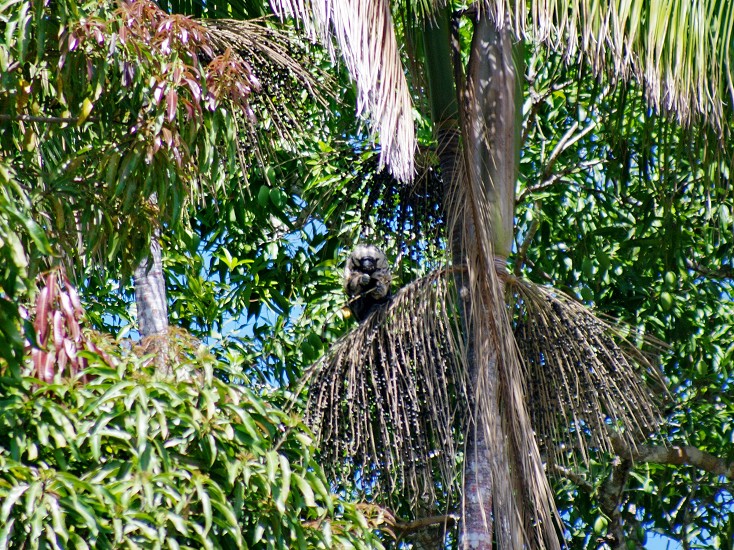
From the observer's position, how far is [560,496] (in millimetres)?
6141

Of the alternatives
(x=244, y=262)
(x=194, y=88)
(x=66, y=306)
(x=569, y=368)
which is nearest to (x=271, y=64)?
(x=194, y=88)

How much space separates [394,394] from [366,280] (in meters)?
0.77

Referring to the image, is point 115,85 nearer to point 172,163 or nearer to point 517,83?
point 172,163

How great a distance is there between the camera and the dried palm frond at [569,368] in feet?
14.3

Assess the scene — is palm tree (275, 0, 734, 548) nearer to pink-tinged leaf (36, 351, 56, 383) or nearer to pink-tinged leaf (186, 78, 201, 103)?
pink-tinged leaf (186, 78, 201, 103)

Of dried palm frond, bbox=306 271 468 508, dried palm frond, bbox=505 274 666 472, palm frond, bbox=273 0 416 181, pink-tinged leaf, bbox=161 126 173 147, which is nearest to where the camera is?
pink-tinged leaf, bbox=161 126 173 147

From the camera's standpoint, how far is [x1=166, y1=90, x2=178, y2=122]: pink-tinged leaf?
11.3ft

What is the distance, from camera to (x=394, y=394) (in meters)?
4.11

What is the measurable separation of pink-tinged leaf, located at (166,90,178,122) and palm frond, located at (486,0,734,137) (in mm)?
1210

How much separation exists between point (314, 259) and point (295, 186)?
1.41 ft

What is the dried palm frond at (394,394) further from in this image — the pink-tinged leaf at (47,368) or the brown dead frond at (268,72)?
the pink-tinged leaf at (47,368)

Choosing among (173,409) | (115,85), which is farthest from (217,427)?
(115,85)

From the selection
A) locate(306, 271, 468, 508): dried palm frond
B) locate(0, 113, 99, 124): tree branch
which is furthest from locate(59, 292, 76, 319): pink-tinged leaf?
locate(306, 271, 468, 508): dried palm frond

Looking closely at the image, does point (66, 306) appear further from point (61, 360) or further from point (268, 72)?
point (268, 72)
